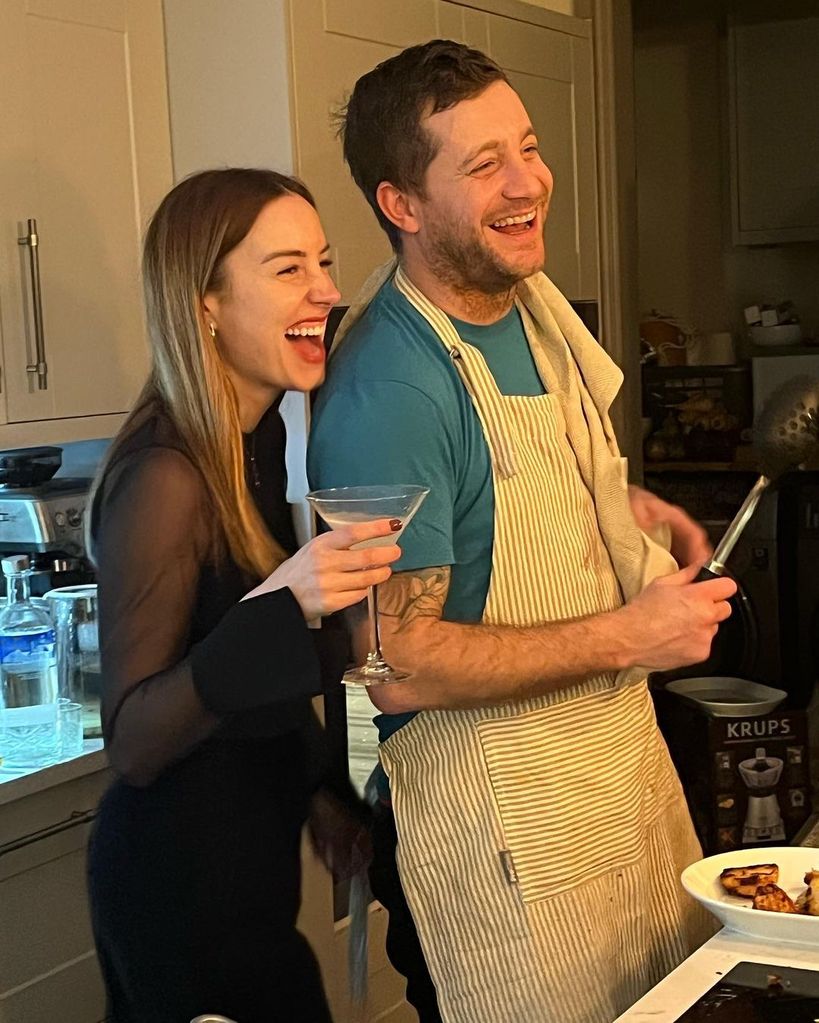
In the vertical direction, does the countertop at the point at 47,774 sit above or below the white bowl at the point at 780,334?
below

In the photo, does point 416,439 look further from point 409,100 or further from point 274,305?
point 409,100

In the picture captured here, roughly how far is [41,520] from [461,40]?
1329 millimetres

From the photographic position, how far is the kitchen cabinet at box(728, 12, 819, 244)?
511cm

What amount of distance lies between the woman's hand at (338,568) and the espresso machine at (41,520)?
1.22 m

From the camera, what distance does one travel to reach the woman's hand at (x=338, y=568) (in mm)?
1383

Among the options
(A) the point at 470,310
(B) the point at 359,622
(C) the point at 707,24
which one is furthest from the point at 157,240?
(C) the point at 707,24

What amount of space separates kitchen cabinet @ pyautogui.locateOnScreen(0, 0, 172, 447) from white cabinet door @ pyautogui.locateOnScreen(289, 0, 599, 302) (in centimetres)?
27

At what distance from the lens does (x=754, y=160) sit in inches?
206

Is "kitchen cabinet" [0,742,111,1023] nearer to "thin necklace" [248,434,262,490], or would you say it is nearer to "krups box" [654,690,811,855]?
"thin necklace" [248,434,262,490]

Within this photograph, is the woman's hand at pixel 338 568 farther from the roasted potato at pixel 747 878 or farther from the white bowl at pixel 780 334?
the white bowl at pixel 780 334

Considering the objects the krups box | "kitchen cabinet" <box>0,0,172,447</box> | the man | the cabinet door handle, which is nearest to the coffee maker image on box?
the krups box

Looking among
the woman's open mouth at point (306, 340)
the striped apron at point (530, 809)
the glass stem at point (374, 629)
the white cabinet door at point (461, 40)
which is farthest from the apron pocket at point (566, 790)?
the white cabinet door at point (461, 40)

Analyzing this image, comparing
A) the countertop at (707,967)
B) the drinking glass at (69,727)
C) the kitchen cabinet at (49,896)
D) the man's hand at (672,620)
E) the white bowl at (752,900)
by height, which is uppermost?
the man's hand at (672,620)

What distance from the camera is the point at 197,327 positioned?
63.8 inches
